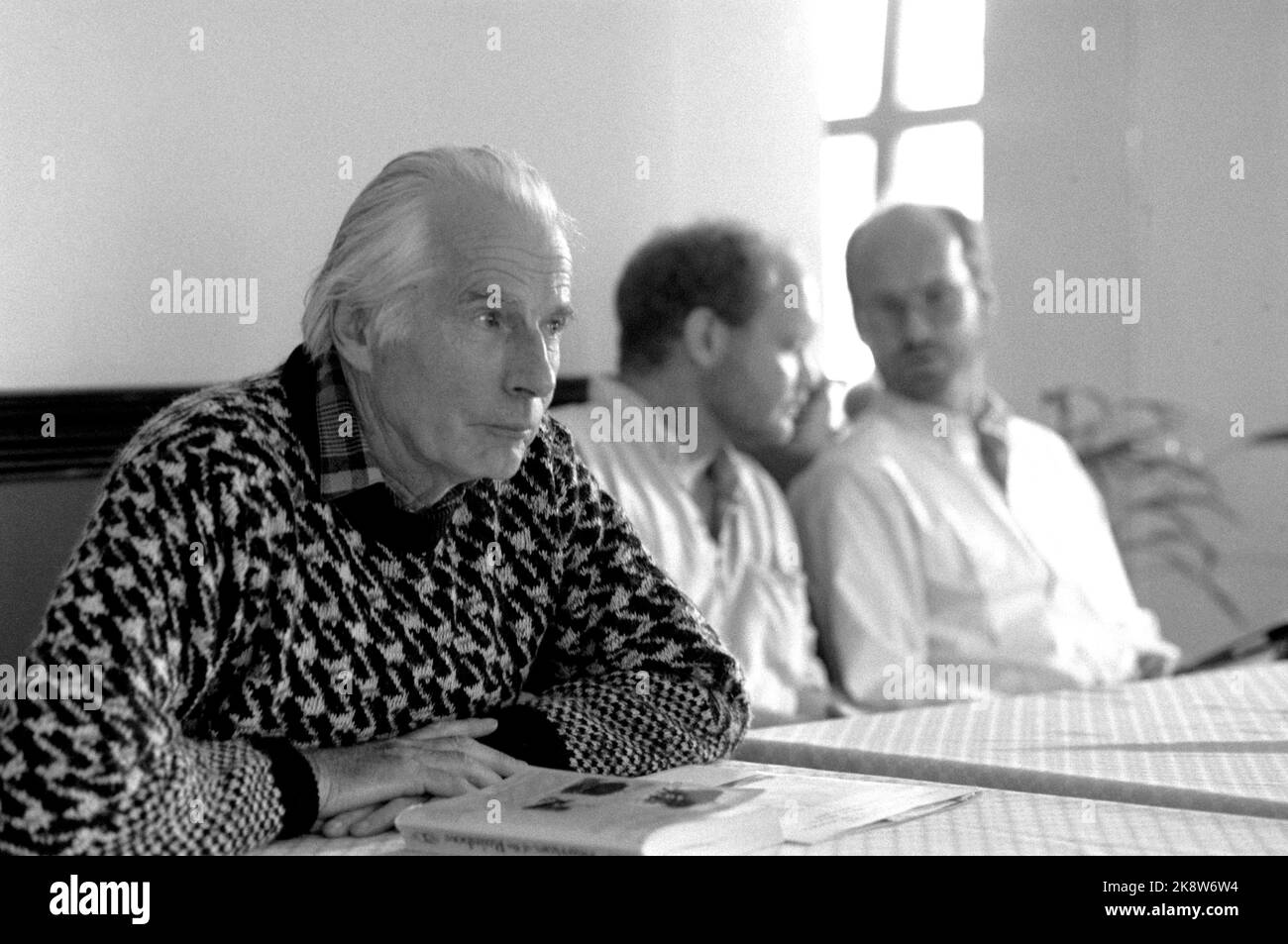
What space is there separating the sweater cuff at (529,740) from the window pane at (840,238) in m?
2.45

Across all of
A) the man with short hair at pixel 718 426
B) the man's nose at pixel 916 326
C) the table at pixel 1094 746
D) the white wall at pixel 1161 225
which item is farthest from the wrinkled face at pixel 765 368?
the white wall at pixel 1161 225

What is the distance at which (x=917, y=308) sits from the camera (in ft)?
11.2

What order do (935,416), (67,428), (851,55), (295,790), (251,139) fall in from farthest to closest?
1. (851,55)
2. (935,416)
3. (251,139)
4. (67,428)
5. (295,790)

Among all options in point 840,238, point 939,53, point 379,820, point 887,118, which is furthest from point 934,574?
point 379,820

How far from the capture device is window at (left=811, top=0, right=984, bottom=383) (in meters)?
3.94

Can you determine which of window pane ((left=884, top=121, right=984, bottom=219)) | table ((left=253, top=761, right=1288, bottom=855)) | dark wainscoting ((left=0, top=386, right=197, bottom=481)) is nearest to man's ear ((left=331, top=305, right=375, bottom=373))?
table ((left=253, top=761, right=1288, bottom=855))

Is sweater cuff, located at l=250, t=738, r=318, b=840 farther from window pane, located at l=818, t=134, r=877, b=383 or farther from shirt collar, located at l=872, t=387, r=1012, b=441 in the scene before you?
window pane, located at l=818, t=134, r=877, b=383

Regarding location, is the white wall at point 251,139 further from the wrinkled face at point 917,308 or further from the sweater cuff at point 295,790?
the sweater cuff at point 295,790

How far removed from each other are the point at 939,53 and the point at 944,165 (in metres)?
0.29

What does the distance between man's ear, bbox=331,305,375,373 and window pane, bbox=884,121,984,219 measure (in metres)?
2.88

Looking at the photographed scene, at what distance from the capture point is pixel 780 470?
11.5ft

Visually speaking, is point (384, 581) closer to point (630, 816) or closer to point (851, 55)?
point (630, 816)
